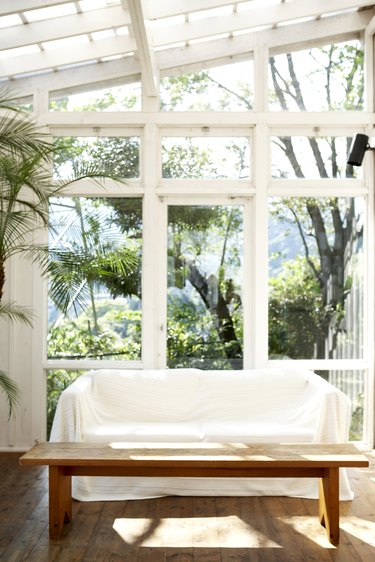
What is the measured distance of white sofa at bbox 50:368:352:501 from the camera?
180 inches

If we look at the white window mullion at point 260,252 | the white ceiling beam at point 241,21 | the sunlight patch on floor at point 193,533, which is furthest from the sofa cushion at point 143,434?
the white ceiling beam at point 241,21

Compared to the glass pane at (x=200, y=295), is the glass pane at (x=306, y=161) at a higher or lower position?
higher

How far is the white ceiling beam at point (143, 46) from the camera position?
4.34 meters

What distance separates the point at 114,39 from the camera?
18.6 ft

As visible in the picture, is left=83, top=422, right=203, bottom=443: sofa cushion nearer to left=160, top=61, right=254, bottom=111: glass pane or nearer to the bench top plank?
the bench top plank

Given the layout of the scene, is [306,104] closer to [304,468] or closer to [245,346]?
[245,346]

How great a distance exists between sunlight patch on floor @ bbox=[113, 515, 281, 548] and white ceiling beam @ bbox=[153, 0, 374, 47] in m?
3.68

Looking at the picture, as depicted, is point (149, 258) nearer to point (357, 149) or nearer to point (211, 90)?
point (211, 90)

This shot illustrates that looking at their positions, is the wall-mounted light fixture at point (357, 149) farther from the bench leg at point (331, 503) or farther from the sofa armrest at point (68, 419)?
the sofa armrest at point (68, 419)

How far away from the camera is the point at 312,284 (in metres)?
6.09

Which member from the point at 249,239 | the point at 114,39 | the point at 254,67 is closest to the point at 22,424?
the point at 249,239

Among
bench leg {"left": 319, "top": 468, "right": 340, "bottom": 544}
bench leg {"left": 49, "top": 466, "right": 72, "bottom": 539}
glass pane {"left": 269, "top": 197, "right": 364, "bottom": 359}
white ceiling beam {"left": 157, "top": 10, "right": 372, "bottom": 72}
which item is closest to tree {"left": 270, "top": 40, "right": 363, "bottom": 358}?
glass pane {"left": 269, "top": 197, "right": 364, "bottom": 359}

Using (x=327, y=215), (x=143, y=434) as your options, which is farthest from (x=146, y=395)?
(x=327, y=215)

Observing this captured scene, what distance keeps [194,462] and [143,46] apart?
2895 millimetres
